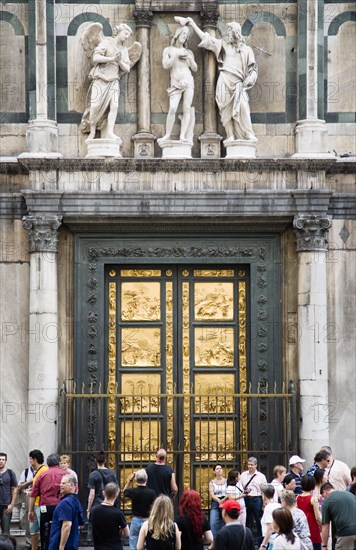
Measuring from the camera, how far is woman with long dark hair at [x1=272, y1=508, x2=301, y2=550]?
13.8 meters

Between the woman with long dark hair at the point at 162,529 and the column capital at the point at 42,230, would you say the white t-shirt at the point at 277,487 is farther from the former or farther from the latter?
the column capital at the point at 42,230

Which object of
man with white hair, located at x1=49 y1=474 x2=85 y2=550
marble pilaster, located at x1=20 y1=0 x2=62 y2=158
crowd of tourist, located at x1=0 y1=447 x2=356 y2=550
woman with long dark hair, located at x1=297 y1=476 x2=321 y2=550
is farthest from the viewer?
marble pilaster, located at x1=20 y1=0 x2=62 y2=158

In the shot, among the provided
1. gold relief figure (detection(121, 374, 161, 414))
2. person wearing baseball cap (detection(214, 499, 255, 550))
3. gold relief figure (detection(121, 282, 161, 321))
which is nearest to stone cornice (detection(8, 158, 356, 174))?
gold relief figure (detection(121, 282, 161, 321))

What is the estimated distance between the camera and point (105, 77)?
21969 millimetres

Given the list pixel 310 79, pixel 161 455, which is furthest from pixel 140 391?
pixel 310 79

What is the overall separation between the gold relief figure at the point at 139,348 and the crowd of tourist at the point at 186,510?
89.5 inches

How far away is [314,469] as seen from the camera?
1892cm

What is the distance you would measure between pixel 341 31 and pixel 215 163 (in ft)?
8.96

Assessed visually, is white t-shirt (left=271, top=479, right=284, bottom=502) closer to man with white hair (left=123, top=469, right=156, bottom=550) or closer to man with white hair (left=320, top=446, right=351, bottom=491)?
man with white hair (left=320, top=446, right=351, bottom=491)

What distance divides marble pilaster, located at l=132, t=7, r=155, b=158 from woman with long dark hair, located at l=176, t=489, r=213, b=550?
8.18 meters

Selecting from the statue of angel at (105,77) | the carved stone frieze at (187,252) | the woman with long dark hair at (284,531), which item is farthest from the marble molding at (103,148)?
the woman with long dark hair at (284,531)

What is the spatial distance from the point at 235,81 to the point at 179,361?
4.02m

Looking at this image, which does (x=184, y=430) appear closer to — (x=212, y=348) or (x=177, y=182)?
(x=212, y=348)

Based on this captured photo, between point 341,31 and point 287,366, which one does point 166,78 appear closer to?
point 341,31
